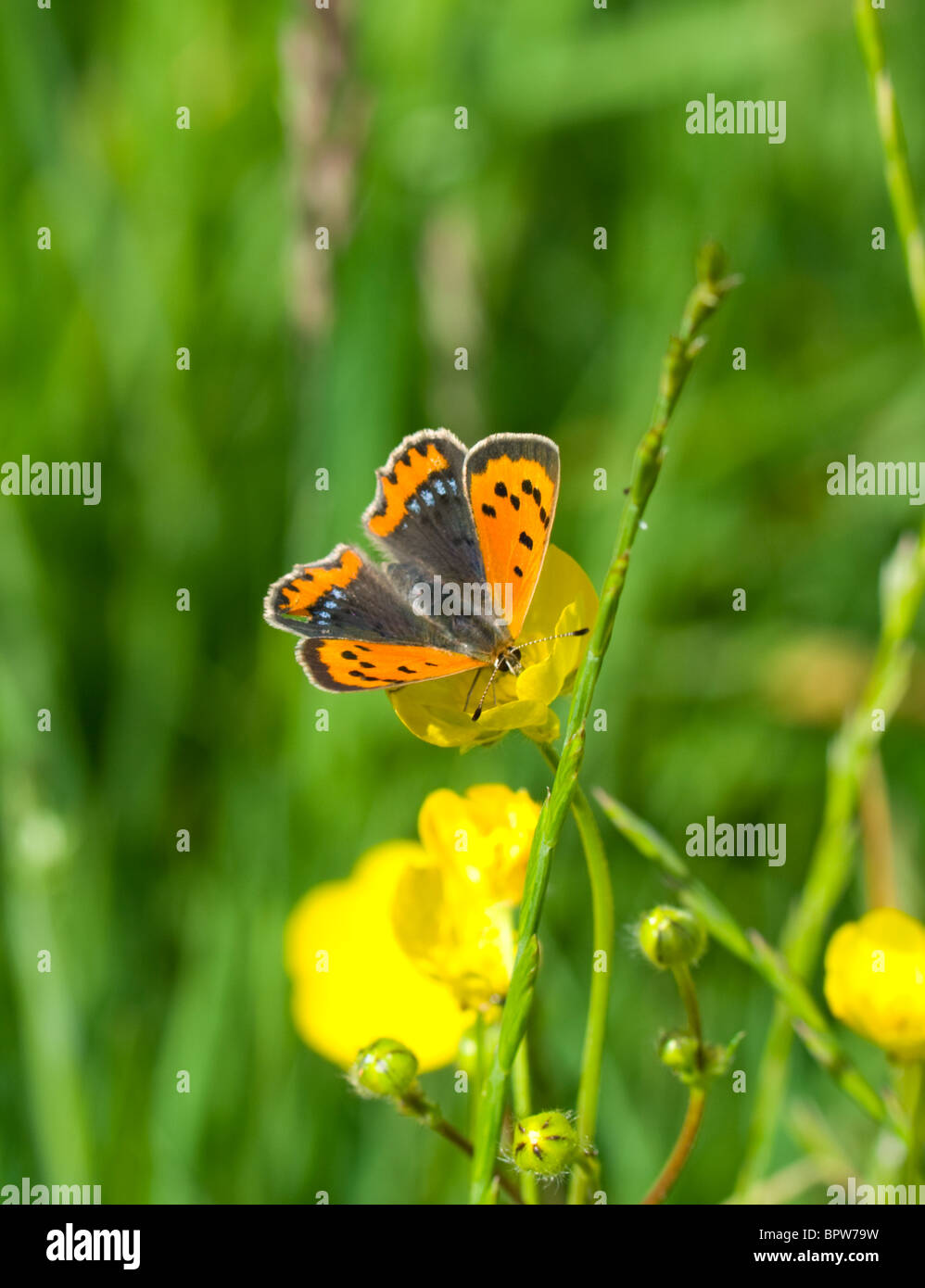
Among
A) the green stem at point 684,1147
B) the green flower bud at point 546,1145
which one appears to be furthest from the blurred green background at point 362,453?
the green flower bud at point 546,1145

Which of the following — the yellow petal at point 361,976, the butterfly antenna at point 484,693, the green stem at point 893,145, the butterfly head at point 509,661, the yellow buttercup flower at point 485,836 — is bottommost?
the yellow petal at point 361,976

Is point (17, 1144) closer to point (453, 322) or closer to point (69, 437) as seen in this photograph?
point (69, 437)

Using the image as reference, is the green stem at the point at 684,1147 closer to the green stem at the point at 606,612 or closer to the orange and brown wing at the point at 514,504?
the green stem at the point at 606,612


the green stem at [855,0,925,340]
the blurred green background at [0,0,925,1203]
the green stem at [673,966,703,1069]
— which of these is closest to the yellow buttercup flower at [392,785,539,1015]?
the green stem at [673,966,703,1069]

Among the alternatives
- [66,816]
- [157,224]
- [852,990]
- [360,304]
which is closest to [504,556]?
[852,990]

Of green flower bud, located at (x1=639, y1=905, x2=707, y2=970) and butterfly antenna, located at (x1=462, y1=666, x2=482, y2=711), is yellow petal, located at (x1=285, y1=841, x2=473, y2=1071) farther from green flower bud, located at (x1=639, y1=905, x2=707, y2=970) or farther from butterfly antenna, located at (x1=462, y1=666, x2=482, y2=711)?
green flower bud, located at (x1=639, y1=905, x2=707, y2=970)
